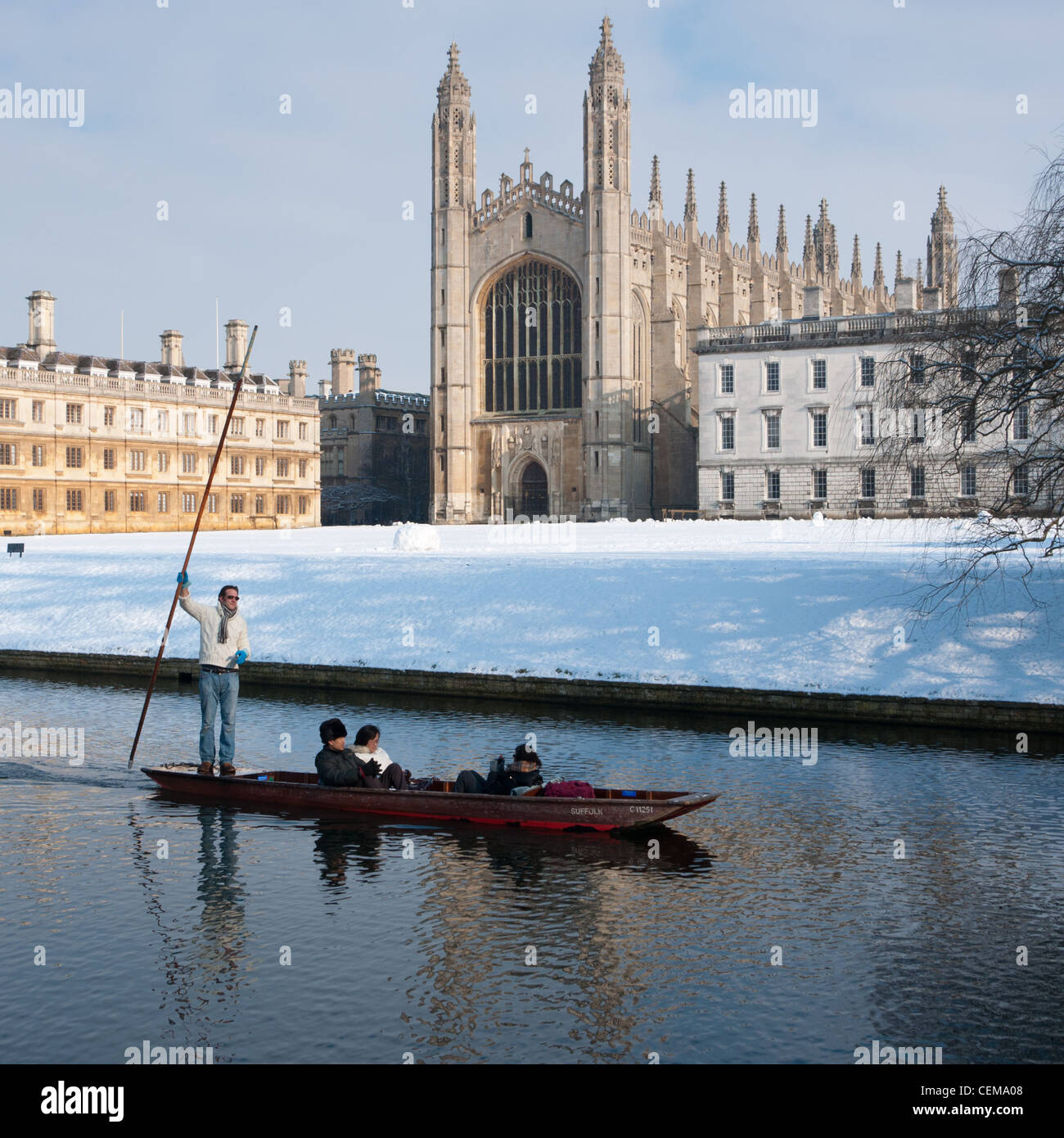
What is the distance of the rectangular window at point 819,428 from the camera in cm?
6656

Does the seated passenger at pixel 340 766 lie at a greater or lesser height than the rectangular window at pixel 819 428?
lesser

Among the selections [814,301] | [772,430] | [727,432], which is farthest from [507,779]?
[814,301]

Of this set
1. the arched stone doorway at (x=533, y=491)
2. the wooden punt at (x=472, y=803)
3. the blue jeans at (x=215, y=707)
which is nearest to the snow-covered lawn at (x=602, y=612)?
the blue jeans at (x=215, y=707)

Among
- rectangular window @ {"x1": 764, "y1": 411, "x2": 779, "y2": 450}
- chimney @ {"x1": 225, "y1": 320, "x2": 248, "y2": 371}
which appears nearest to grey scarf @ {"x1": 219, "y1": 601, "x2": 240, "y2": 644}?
rectangular window @ {"x1": 764, "y1": 411, "x2": 779, "y2": 450}

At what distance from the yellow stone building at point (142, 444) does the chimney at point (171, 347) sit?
0.07 metres

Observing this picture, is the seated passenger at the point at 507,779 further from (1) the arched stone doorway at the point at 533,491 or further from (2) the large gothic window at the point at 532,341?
(1) the arched stone doorway at the point at 533,491

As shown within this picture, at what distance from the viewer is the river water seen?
9.02 m

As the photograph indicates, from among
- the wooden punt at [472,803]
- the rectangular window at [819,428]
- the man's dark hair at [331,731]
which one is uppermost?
the rectangular window at [819,428]

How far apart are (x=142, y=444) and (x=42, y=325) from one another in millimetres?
8793

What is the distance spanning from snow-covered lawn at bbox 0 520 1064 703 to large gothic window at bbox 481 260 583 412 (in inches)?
1634

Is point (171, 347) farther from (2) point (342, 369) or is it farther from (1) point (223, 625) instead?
(1) point (223, 625)

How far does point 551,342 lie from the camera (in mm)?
80875
